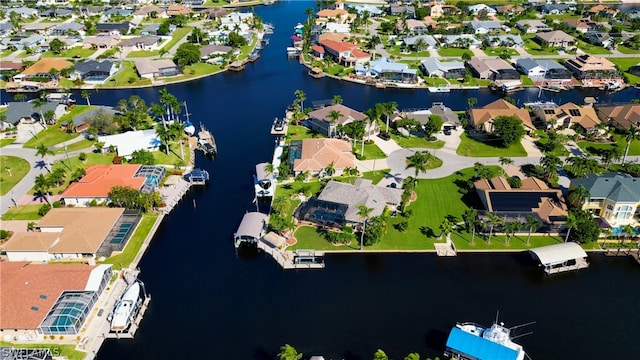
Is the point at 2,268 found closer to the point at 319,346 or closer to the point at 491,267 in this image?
the point at 319,346

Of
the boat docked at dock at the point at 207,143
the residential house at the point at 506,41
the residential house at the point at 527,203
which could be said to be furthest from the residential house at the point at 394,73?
the residential house at the point at 527,203

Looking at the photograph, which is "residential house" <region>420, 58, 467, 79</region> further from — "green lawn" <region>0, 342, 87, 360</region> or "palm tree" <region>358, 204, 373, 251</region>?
"green lawn" <region>0, 342, 87, 360</region>

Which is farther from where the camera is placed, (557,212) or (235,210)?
(235,210)

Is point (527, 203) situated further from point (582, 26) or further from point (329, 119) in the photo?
point (582, 26)

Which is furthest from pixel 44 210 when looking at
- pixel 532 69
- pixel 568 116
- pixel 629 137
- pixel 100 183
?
pixel 532 69

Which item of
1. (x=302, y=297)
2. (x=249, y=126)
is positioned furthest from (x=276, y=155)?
(x=302, y=297)
